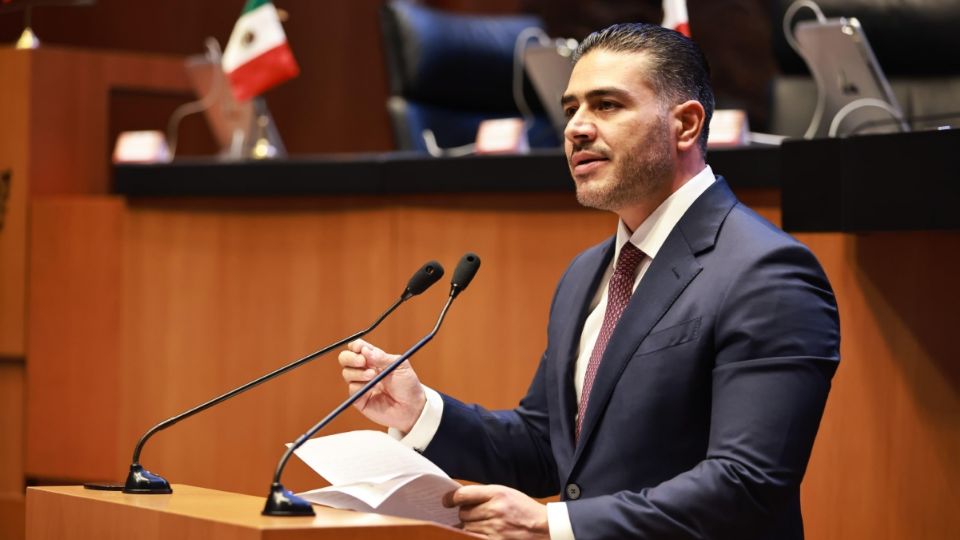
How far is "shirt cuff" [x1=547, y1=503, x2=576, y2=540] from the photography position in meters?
1.97

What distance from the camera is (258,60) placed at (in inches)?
186

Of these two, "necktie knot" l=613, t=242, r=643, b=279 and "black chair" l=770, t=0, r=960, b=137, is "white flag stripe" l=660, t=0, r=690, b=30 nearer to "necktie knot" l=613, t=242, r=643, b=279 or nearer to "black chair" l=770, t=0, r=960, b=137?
"black chair" l=770, t=0, r=960, b=137

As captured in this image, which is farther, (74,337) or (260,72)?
(260,72)

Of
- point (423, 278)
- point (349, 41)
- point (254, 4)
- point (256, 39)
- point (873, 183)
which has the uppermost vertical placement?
point (349, 41)

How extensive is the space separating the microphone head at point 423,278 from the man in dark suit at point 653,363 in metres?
0.14

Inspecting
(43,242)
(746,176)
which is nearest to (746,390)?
(746,176)

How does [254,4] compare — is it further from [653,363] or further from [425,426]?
[653,363]

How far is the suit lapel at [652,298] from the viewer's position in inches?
85.0

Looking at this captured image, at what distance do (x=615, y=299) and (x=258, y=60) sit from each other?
272 cm

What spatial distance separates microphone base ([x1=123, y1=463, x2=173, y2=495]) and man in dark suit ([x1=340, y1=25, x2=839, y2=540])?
353mm

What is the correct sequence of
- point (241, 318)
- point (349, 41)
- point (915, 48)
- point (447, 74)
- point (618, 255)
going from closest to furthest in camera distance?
point (618, 255) < point (241, 318) < point (915, 48) < point (447, 74) < point (349, 41)

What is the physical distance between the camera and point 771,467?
77.5 inches

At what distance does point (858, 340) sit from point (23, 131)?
294 centimetres

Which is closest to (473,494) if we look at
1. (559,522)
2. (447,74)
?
(559,522)
